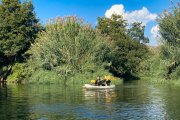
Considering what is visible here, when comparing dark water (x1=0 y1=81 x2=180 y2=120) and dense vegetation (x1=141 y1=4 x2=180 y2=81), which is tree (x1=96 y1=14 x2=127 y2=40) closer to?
dense vegetation (x1=141 y1=4 x2=180 y2=81)

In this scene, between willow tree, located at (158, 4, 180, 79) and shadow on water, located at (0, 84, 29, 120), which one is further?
willow tree, located at (158, 4, 180, 79)

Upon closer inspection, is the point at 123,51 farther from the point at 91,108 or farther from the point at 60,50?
the point at 91,108

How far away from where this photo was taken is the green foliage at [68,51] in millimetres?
66875

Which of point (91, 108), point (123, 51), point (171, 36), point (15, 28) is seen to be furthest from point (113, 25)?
point (91, 108)

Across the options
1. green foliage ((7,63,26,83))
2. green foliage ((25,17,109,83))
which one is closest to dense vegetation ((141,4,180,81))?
green foliage ((25,17,109,83))

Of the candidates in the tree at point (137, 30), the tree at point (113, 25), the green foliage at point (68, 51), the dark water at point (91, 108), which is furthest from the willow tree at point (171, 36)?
the tree at point (137, 30)

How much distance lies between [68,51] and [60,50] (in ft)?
3.86

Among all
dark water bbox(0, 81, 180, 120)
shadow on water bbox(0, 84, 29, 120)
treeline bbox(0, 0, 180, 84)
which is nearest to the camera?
dark water bbox(0, 81, 180, 120)

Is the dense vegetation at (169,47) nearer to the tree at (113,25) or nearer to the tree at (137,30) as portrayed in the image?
the tree at (113,25)

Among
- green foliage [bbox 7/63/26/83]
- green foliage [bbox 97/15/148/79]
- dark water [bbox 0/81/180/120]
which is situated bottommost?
dark water [bbox 0/81/180/120]

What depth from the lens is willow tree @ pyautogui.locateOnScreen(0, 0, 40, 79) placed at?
76.5 m

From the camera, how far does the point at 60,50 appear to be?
67188 millimetres

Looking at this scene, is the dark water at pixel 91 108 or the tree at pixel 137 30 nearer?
the dark water at pixel 91 108

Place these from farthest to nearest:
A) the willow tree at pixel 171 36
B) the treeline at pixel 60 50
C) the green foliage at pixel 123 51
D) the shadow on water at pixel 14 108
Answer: the green foliage at pixel 123 51 < the treeline at pixel 60 50 < the willow tree at pixel 171 36 < the shadow on water at pixel 14 108
